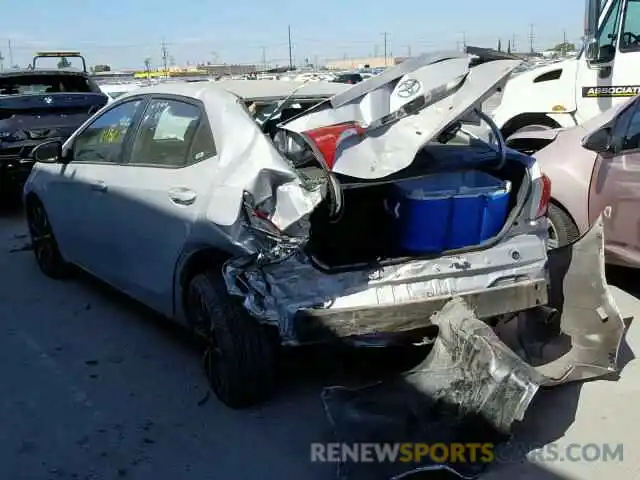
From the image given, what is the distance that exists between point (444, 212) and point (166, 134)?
186cm

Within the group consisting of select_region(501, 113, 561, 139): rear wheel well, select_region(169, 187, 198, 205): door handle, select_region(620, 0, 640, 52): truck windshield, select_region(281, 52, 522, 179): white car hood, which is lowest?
select_region(501, 113, 561, 139): rear wheel well

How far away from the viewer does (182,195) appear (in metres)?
4.07

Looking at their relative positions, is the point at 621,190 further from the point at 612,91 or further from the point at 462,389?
the point at 612,91

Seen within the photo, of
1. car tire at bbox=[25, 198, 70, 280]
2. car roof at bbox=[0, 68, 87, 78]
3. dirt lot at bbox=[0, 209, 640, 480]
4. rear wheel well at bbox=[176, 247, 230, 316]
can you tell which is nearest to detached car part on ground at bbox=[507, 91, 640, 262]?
dirt lot at bbox=[0, 209, 640, 480]

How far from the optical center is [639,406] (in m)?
3.78

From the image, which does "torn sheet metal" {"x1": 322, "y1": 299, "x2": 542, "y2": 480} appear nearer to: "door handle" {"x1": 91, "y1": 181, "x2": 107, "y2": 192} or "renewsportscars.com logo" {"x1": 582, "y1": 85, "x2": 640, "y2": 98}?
"door handle" {"x1": 91, "y1": 181, "x2": 107, "y2": 192}

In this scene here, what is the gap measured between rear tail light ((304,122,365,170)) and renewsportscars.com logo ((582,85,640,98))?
5.62m

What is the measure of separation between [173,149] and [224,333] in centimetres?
127

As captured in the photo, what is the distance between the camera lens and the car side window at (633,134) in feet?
17.0

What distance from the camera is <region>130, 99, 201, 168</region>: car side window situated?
167 inches

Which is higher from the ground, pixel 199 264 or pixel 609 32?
pixel 609 32

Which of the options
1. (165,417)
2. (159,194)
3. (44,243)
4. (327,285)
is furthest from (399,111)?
(44,243)

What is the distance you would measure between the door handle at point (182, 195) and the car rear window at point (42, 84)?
6.88 meters

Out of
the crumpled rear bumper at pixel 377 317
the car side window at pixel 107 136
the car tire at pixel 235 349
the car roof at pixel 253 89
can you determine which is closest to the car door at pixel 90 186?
the car side window at pixel 107 136
